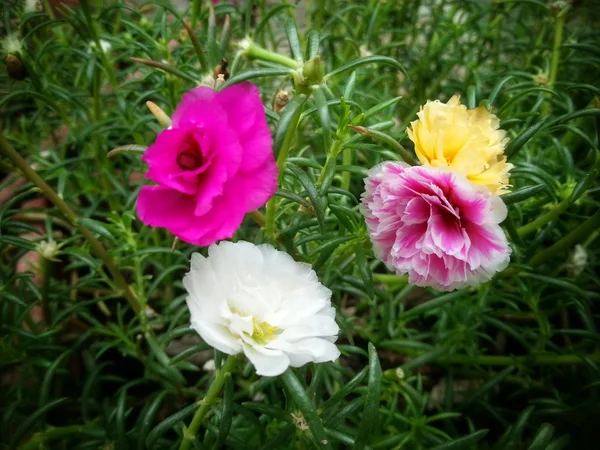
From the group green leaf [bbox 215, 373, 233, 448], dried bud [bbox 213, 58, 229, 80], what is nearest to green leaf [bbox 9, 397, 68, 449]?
green leaf [bbox 215, 373, 233, 448]

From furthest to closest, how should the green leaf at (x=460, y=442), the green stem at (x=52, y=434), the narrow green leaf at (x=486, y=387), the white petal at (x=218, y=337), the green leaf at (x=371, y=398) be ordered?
the narrow green leaf at (x=486, y=387) → the green stem at (x=52, y=434) → the green leaf at (x=460, y=442) → the green leaf at (x=371, y=398) → the white petal at (x=218, y=337)

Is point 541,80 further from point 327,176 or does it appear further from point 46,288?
point 46,288

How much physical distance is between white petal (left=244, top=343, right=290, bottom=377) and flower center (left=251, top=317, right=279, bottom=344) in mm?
18

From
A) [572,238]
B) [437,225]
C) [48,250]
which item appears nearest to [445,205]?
[437,225]

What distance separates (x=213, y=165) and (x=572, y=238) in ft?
1.71

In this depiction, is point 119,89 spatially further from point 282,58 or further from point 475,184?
point 475,184

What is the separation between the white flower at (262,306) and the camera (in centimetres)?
42

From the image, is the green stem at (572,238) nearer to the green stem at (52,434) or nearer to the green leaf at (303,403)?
the green leaf at (303,403)

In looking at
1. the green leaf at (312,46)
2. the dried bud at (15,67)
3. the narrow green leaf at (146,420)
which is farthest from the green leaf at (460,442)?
the dried bud at (15,67)

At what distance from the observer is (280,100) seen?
58 centimetres

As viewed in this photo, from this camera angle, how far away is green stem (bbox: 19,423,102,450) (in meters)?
0.72

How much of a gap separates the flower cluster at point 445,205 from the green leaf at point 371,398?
88 mm

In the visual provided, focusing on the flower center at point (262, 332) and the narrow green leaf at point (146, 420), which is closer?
the flower center at point (262, 332)

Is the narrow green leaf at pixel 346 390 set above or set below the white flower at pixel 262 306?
below
